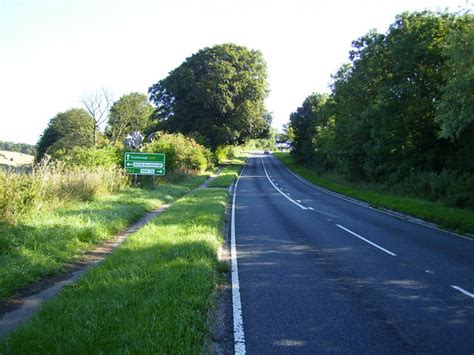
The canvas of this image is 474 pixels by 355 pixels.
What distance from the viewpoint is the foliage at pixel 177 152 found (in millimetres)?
31016

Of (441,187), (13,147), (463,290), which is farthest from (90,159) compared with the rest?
(13,147)

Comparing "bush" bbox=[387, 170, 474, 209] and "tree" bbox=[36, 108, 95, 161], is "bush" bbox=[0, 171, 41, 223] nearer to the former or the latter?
"bush" bbox=[387, 170, 474, 209]

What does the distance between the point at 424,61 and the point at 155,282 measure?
25.0 metres

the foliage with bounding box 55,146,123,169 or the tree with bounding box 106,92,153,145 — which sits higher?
the tree with bounding box 106,92,153,145

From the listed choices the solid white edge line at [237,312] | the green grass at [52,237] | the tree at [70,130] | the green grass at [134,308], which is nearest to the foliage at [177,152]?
the green grass at [52,237]

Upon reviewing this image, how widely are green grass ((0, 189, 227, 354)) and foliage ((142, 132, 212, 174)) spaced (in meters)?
22.2

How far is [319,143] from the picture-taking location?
177ft

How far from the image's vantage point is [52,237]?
9391 mm

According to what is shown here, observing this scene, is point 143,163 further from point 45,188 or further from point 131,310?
point 131,310

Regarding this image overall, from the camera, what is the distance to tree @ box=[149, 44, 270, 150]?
186ft

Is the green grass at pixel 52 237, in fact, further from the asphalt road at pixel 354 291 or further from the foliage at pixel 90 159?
the foliage at pixel 90 159

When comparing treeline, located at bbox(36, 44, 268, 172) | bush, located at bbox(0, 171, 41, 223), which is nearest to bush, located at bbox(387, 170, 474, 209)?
bush, located at bbox(0, 171, 41, 223)

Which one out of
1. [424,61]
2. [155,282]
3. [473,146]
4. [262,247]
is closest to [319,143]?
[424,61]

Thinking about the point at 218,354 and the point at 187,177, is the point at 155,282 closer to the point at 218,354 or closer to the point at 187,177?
the point at 218,354
